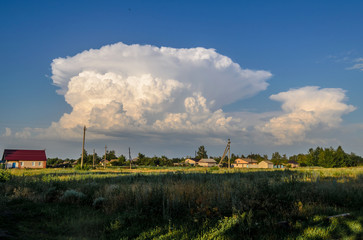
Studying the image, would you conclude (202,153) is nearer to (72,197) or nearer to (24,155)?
(24,155)

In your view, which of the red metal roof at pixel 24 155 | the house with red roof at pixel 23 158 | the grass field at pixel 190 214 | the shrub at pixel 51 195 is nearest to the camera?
the grass field at pixel 190 214

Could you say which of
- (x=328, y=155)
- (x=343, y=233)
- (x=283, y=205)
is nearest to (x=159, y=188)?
(x=283, y=205)

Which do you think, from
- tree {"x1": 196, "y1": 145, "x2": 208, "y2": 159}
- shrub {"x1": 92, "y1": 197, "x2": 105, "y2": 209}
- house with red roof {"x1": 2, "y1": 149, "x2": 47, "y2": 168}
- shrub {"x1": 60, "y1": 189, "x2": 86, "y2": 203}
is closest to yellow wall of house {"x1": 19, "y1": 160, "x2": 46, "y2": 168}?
house with red roof {"x1": 2, "y1": 149, "x2": 47, "y2": 168}

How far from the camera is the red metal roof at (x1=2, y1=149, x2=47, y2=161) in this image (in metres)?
65.7

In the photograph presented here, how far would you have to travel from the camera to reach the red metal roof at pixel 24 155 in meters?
65.7

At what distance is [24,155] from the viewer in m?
66.9

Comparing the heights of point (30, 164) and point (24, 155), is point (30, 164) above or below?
below

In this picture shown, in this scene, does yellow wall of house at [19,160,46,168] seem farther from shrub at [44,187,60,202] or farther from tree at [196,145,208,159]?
tree at [196,145,208,159]

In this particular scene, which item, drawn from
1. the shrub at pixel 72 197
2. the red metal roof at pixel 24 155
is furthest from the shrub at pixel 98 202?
the red metal roof at pixel 24 155

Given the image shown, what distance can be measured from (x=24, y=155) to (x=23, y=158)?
4.02 ft

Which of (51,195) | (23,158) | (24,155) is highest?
(24,155)

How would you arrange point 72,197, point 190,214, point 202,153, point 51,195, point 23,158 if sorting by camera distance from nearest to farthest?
point 190,214, point 72,197, point 51,195, point 23,158, point 202,153

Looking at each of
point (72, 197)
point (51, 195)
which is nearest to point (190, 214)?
point (72, 197)

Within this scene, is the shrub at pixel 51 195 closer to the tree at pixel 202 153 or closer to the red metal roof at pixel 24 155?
the red metal roof at pixel 24 155
